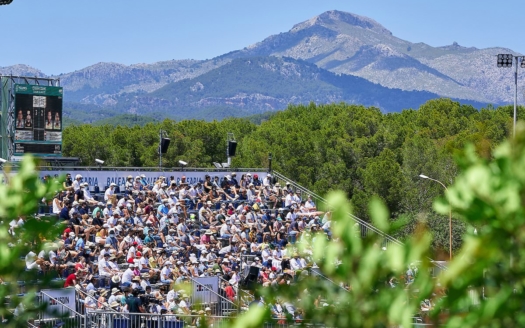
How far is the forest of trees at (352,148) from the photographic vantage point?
197 ft

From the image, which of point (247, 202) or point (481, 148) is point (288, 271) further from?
point (481, 148)

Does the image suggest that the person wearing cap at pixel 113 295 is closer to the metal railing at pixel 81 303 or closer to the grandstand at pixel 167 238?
the grandstand at pixel 167 238

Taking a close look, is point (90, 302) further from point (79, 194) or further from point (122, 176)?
point (122, 176)

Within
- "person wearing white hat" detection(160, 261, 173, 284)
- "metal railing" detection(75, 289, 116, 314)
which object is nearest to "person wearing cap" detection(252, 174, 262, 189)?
"person wearing white hat" detection(160, 261, 173, 284)

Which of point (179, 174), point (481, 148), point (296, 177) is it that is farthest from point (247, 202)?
point (296, 177)

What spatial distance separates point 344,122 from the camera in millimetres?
79188

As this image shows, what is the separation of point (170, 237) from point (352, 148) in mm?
47925

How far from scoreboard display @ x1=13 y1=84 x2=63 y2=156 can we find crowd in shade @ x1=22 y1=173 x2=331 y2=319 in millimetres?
6307

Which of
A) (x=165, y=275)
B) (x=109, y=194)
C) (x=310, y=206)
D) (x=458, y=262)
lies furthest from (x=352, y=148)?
(x=458, y=262)

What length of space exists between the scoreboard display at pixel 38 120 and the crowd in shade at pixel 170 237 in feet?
20.7

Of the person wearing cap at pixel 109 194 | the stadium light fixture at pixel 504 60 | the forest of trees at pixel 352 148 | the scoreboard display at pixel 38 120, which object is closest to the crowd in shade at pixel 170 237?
the person wearing cap at pixel 109 194

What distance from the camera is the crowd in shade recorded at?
18.7 metres

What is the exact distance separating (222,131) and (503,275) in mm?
93818

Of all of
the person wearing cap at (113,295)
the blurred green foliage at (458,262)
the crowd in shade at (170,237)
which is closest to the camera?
the blurred green foliage at (458,262)
